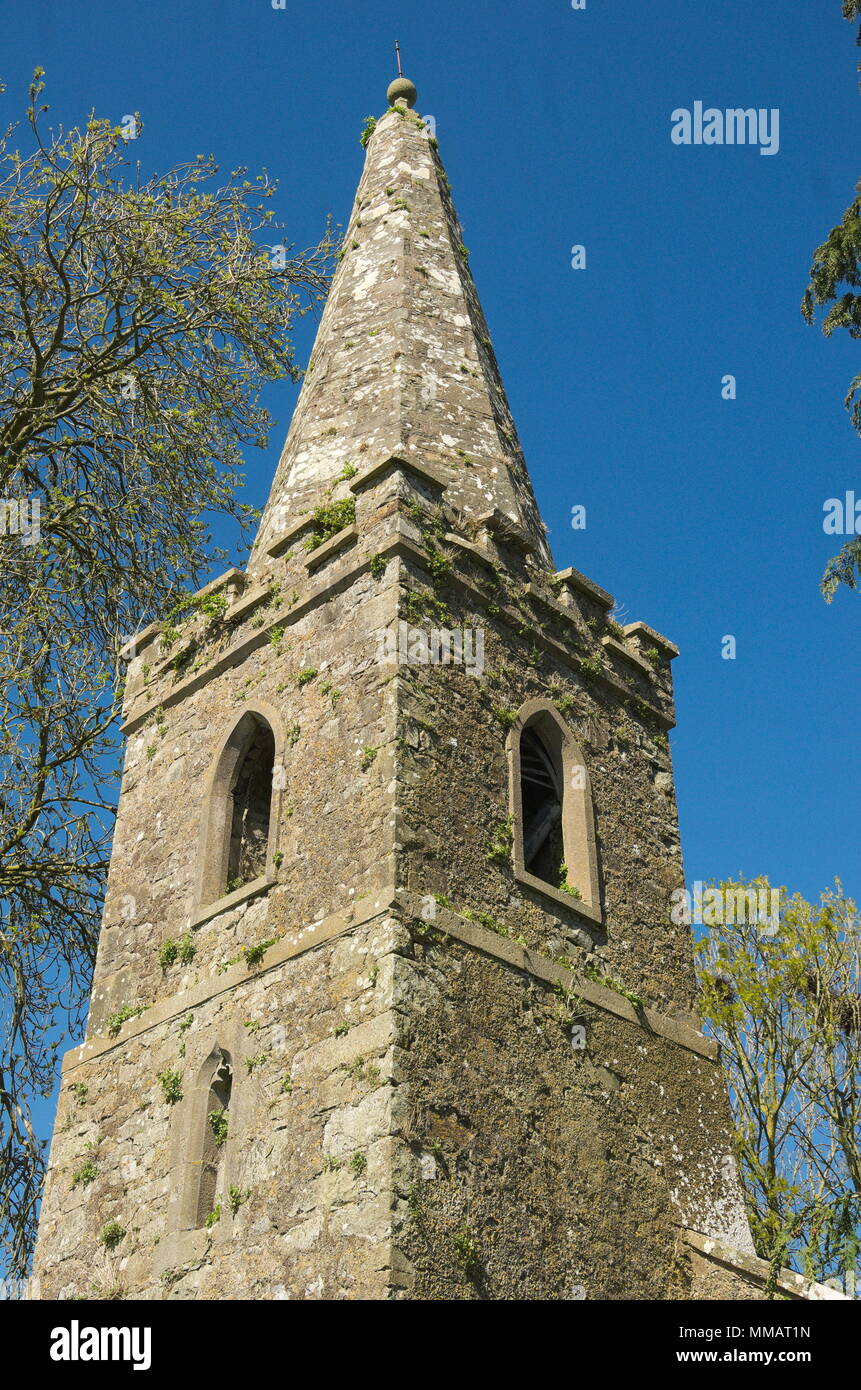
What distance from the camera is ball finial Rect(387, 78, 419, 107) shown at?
18297 millimetres

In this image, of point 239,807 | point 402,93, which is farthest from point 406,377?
point 402,93

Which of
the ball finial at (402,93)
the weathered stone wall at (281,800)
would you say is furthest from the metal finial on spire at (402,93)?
the weathered stone wall at (281,800)

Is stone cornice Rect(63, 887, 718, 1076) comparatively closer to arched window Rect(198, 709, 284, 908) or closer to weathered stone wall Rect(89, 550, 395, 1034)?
weathered stone wall Rect(89, 550, 395, 1034)

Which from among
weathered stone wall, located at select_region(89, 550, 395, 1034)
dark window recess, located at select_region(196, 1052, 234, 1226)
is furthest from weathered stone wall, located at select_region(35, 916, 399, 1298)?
weathered stone wall, located at select_region(89, 550, 395, 1034)

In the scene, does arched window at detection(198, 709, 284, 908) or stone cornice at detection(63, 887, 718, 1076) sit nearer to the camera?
stone cornice at detection(63, 887, 718, 1076)

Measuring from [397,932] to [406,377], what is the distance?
6407mm

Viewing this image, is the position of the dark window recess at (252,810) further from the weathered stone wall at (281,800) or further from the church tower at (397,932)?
the weathered stone wall at (281,800)

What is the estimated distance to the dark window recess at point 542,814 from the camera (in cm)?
1264

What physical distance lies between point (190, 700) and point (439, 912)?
13.4 feet

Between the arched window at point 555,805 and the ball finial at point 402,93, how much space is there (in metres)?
9.37

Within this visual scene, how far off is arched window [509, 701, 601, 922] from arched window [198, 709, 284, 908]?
2.14 metres

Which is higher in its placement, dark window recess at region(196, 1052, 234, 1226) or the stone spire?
the stone spire
